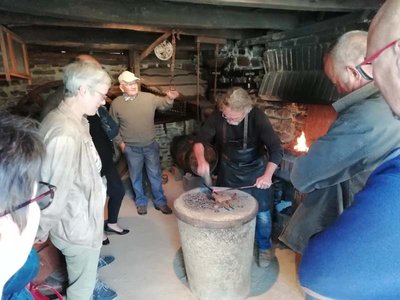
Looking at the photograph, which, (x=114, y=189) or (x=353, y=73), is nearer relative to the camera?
(x=353, y=73)

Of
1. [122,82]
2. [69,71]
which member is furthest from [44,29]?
[69,71]

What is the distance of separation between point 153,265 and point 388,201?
2601 millimetres

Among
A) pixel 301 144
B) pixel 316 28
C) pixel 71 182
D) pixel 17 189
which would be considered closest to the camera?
pixel 17 189

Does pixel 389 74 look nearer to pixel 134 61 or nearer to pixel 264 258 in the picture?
pixel 264 258

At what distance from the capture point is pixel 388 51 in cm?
72

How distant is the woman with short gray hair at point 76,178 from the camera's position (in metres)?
1.64

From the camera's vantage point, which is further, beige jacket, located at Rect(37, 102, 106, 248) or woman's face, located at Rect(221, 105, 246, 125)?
woman's face, located at Rect(221, 105, 246, 125)

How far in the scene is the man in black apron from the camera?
256 centimetres

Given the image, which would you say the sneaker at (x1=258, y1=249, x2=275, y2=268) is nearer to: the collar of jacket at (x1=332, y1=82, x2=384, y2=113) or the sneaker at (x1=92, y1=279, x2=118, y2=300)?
the sneaker at (x1=92, y1=279, x2=118, y2=300)

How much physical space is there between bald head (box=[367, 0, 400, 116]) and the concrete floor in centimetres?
214

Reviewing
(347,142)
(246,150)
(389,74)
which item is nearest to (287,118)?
(246,150)

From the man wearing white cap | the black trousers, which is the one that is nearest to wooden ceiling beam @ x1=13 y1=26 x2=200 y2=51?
the man wearing white cap

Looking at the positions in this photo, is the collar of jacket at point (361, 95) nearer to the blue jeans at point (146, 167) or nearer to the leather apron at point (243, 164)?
the leather apron at point (243, 164)

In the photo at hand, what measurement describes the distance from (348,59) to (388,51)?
78 centimetres
